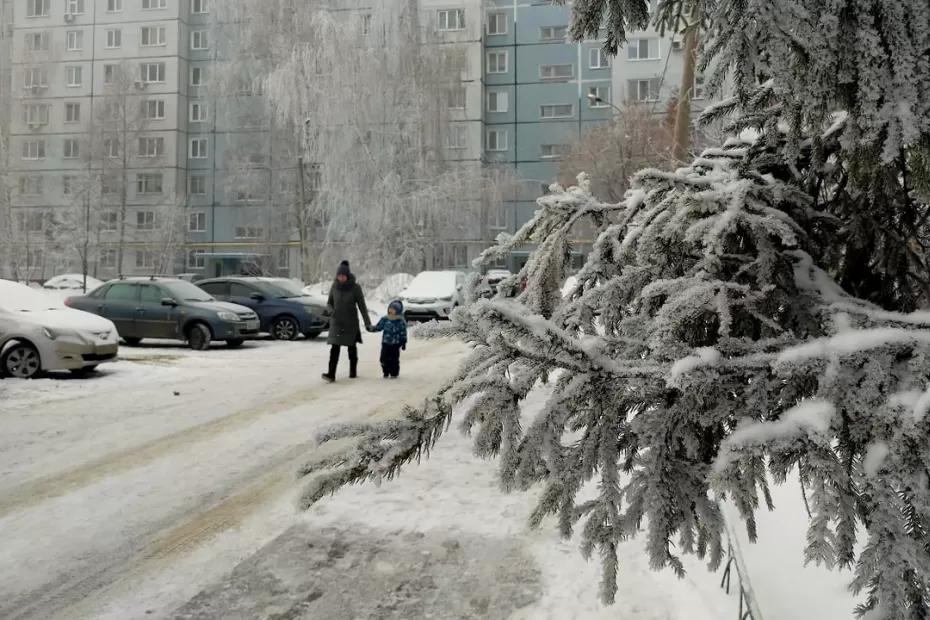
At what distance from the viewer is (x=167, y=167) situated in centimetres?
4869

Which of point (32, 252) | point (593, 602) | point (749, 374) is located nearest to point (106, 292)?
point (593, 602)

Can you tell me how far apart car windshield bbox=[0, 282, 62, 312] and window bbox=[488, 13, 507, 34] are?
135ft

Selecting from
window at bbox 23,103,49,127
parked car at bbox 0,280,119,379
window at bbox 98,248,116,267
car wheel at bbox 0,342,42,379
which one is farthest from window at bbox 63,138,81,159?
car wheel at bbox 0,342,42,379

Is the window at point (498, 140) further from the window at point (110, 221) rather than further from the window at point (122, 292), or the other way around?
the window at point (122, 292)

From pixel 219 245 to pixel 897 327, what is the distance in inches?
1990

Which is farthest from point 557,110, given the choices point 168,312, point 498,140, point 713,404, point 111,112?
point 713,404

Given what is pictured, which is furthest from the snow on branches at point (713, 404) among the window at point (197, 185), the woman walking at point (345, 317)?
the window at point (197, 185)

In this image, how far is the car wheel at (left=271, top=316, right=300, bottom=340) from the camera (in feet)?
57.4

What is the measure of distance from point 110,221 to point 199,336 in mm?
34816

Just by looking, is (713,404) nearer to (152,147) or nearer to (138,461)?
(138,461)

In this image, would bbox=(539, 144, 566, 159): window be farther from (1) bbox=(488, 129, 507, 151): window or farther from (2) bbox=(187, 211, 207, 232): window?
(2) bbox=(187, 211, 207, 232): window

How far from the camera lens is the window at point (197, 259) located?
4944 cm

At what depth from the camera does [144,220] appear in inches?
1917

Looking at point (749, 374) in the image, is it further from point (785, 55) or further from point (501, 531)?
point (501, 531)
